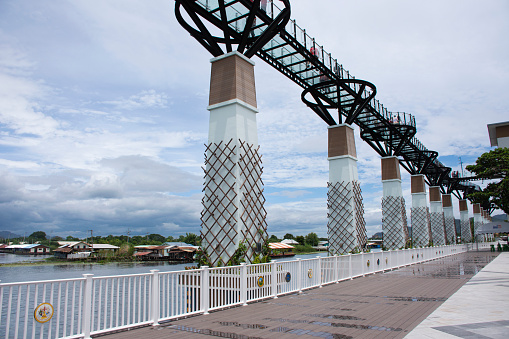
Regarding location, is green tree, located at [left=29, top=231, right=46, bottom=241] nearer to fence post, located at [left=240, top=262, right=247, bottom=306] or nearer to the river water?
the river water

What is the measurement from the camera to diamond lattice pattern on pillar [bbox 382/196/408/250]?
81.9 ft

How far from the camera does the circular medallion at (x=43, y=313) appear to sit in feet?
16.3

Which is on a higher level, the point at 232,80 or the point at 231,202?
the point at 232,80

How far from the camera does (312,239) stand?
100 m

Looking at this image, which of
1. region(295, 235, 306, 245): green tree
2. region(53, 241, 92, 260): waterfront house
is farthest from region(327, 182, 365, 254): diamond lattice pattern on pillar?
region(295, 235, 306, 245): green tree

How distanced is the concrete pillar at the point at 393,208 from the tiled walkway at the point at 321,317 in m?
15.1

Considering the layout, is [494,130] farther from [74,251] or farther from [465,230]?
[74,251]

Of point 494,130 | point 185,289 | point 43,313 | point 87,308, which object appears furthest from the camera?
point 494,130

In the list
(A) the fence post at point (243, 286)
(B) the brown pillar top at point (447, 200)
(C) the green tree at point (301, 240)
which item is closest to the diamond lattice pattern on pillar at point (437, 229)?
(B) the brown pillar top at point (447, 200)

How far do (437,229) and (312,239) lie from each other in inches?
2469

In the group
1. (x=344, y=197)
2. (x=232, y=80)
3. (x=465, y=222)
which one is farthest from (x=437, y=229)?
(x=232, y=80)

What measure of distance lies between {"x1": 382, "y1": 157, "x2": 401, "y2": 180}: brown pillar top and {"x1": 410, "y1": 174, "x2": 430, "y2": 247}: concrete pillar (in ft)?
24.8

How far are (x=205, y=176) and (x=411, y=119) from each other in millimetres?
20815

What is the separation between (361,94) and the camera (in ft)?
62.0
